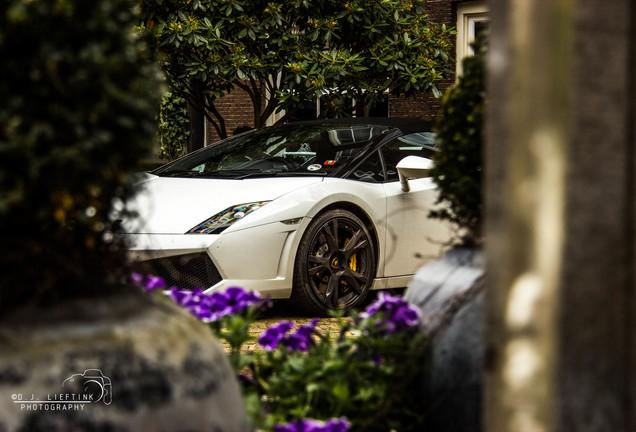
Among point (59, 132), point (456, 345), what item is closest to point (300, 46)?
point (456, 345)

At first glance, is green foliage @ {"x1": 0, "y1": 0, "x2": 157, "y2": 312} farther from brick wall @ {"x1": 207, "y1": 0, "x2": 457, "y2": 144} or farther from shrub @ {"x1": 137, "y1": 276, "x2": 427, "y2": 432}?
brick wall @ {"x1": 207, "y1": 0, "x2": 457, "y2": 144}

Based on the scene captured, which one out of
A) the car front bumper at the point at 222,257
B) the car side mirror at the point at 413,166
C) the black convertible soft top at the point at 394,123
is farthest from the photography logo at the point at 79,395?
the black convertible soft top at the point at 394,123

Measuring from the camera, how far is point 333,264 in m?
6.02

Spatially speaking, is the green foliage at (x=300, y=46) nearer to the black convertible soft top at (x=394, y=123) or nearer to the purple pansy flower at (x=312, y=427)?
the black convertible soft top at (x=394, y=123)

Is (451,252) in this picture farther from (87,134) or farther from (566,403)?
(87,134)

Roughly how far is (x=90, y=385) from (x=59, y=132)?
50 centimetres

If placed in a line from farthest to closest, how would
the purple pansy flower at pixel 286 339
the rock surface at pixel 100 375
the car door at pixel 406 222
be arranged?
1. the car door at pixel 406 222
2. the purple pansy flower at pixel 286 339
3. the rock surface at pixel 100 375

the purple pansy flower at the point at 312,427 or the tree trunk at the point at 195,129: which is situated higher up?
the tree trunk at the point at 195,129

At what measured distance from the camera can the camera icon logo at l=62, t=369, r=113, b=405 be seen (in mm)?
1648

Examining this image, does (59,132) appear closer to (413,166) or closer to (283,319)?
(413,166)

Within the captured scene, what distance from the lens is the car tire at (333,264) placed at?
5797 millimetres

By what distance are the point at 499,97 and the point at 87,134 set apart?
2.67 feet

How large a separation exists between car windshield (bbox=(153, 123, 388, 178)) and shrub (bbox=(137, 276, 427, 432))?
3.50 m

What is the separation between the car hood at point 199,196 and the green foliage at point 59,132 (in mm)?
3537
